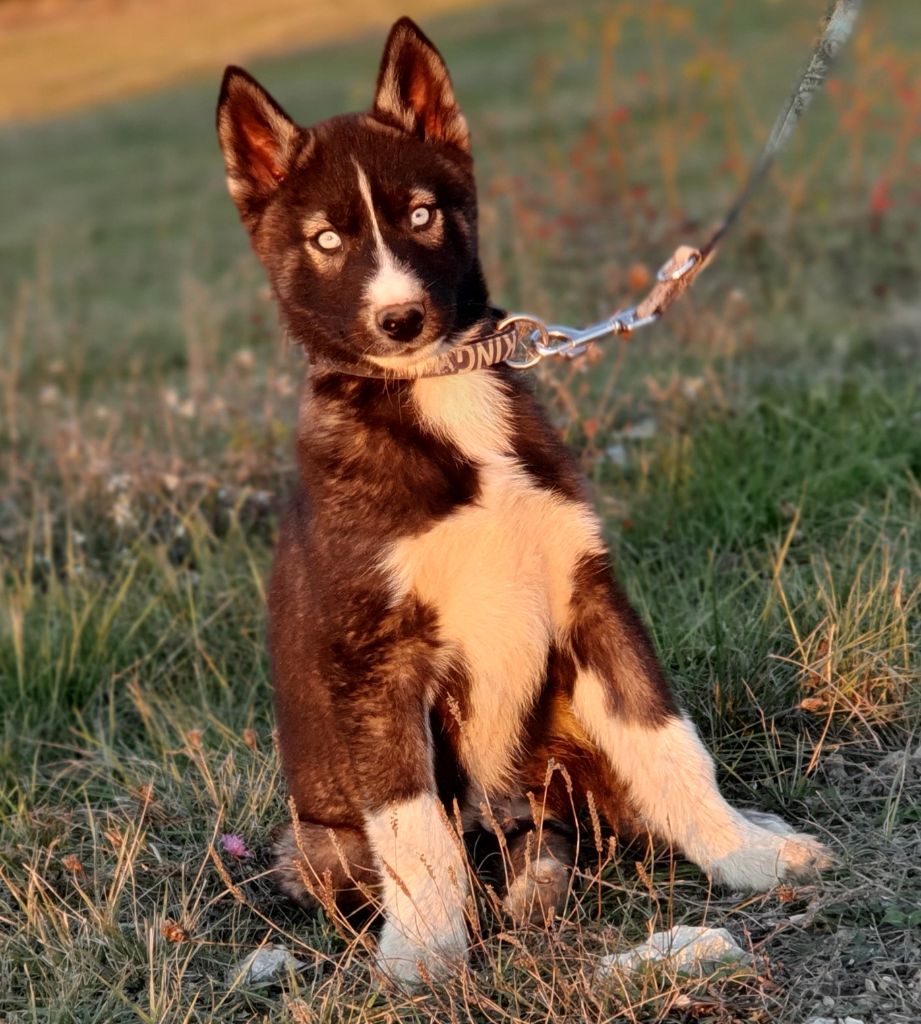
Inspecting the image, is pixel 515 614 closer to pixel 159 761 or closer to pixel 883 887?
pixel 883 887

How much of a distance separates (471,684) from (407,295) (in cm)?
97

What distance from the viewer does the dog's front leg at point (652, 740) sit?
338 cm

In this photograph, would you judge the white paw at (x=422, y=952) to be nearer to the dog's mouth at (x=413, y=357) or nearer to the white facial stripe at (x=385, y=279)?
the dog's mouth at (x=413, y=357)

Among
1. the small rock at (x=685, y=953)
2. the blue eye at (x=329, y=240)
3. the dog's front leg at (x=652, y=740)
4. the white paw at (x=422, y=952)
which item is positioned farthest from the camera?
the blue eye at (x=329, y=240)

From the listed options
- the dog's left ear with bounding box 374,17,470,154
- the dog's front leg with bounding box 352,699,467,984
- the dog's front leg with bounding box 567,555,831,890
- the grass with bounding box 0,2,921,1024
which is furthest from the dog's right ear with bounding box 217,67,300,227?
the grass with bounding box 0,2,921,1024

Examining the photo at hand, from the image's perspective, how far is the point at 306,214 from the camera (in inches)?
139

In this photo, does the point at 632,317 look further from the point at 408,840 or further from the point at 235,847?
the point at 235,847

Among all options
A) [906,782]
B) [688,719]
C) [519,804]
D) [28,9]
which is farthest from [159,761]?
[28,9]

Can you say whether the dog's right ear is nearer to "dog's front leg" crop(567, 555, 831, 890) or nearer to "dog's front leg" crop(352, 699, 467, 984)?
"dog's front leg" crop(567, 555, 831, 890)

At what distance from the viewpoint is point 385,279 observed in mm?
3342

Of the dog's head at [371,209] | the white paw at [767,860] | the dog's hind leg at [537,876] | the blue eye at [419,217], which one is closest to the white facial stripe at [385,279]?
the dog's head at [371,209]

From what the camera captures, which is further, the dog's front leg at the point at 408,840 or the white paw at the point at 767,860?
the white paw at the point at 767,860

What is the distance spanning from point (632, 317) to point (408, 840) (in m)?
1.53

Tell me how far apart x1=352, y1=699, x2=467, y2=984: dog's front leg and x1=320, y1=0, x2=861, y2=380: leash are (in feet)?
2.89
